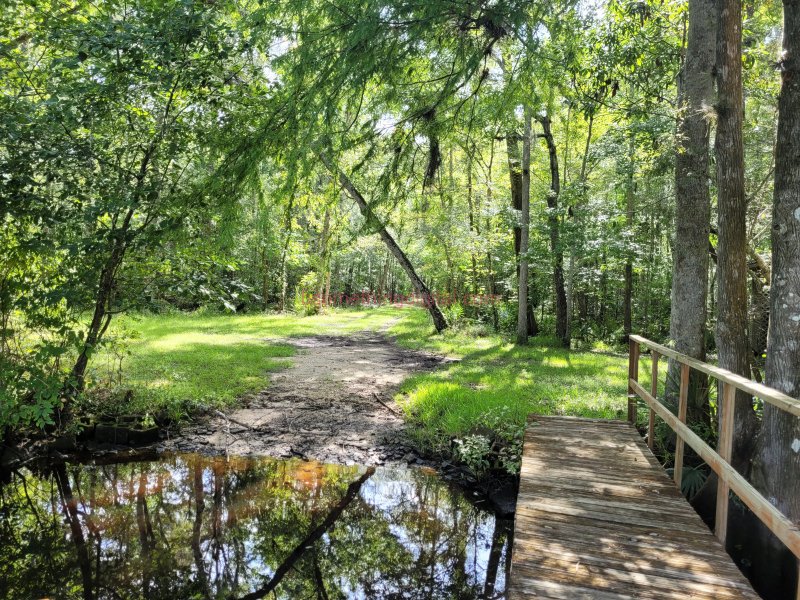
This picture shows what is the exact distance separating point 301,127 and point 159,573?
4.19 metres

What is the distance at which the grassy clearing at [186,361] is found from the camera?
26.5ft

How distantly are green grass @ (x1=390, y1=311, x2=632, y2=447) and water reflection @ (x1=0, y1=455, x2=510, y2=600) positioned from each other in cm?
131

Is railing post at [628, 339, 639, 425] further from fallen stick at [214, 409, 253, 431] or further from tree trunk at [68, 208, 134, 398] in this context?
tree trunk at [68, 208, 134, 398]

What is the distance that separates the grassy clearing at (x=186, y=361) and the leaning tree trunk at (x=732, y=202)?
22.0ft

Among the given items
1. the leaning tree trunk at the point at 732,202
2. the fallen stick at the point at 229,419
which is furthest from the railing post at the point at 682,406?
the fallen stick at the point at 229,419

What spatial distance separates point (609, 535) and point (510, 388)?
18.4ft

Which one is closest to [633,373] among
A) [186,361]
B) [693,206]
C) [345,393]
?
[693,206]

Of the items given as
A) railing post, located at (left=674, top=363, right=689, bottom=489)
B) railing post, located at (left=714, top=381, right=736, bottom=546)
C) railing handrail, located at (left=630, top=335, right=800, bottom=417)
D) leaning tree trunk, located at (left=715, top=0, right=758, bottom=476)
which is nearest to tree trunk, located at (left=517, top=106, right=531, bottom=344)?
leaning tree trunk, located at (left=715, top=0, right=758, bottom=476)

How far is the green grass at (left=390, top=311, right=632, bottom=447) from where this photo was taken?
24.9ft

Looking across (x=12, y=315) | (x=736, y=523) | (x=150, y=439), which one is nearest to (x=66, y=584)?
(x=150, y=439)

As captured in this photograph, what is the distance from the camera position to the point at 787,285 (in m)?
4.11

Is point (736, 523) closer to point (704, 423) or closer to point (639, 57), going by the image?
point (704, 423)

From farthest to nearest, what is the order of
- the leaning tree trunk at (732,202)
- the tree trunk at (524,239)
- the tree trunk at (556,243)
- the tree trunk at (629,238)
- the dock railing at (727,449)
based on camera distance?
the tree trunk at (556,243) → the tree trunk at (524,239) → the tree trunk at (629,238) → the leaning tree trunk at (732,202) → the dock railing at (727,449)

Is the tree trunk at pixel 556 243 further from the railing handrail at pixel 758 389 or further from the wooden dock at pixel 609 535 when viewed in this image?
the railing handrail at pixel 758 389
